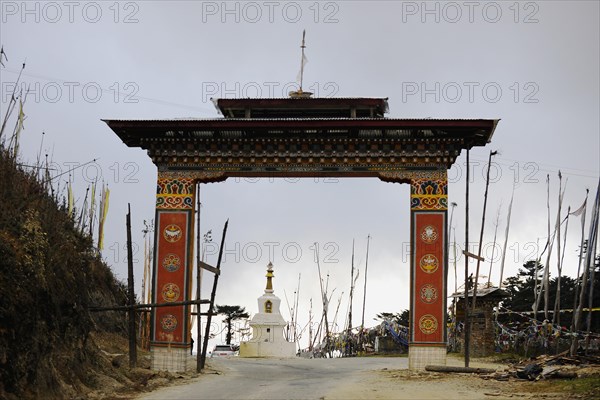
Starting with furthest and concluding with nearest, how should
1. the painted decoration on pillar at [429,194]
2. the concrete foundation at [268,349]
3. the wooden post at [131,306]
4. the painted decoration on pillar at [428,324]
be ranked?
the concrete foundation at [268,349] → the painted decoration on pillar at [429,194] → the painted decoration on pillar at [428,324] → the wooden post at [131,306]

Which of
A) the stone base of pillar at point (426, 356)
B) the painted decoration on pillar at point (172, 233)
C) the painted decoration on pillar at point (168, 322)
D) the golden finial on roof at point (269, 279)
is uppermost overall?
the painted decoration on pillar at point (172, 233)

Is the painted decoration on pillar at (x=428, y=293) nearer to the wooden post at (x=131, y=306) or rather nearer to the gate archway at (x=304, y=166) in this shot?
the gate archway at (x=304, y=166)

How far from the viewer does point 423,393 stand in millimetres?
17141

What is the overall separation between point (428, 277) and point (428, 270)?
7.9 inches

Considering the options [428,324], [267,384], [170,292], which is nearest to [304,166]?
[170,292]

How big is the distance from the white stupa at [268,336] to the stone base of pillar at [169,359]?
16.2 metres

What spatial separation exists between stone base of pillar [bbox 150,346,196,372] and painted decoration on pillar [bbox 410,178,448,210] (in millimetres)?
7862

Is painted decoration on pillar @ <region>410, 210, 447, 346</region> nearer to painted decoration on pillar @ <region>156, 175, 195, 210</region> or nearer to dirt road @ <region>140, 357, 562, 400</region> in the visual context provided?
dirt road @ <region>140, 357, 562, 400</region>

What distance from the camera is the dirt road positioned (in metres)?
16.7

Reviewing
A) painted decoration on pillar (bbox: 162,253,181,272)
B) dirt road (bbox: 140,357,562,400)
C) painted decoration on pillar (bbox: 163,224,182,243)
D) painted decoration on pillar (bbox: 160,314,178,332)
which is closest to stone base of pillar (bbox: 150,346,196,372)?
painted decoration on pillar (bbox: 160,314,178,332)

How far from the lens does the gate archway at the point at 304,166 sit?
2317 cm

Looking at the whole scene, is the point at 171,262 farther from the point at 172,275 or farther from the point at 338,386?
the point at 338,386

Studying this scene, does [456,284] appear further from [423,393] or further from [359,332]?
[423,393]

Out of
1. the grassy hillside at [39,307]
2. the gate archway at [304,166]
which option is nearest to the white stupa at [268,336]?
the gate archway at [304,166]
